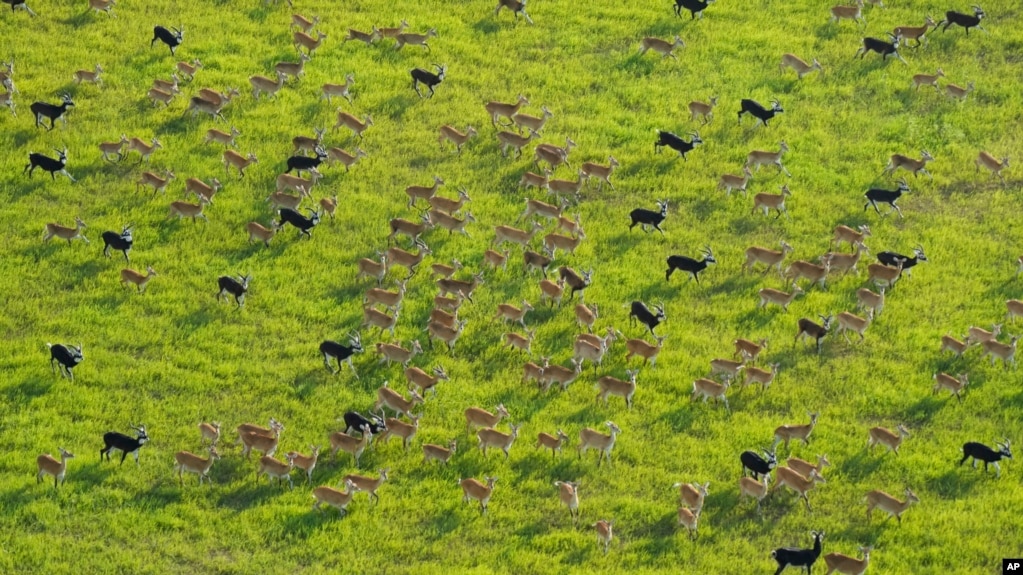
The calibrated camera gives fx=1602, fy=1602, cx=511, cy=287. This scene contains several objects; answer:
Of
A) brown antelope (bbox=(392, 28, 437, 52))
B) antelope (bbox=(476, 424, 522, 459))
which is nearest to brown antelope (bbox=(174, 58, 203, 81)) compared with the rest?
brown antelope (bbox=(392, 28, 437, 52))

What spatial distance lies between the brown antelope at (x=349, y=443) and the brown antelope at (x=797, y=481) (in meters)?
6.67

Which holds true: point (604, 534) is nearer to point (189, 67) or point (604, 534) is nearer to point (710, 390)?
point (710, 390)

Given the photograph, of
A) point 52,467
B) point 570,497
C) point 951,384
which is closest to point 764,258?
point 951,384

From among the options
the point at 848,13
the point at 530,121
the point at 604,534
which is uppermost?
the point at 848,13

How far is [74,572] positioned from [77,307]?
25.7ft

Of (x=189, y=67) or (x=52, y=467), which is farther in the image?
(x=189, y=67)

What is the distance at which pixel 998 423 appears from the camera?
27.4 meters

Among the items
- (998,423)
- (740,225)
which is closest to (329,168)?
(740,225)

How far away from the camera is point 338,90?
37344mm

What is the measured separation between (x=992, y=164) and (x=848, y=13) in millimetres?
Answer: 8190

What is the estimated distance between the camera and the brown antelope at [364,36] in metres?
40.3

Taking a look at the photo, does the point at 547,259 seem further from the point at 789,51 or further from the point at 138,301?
the point at 789,51

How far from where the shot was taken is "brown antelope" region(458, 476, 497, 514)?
25.0m

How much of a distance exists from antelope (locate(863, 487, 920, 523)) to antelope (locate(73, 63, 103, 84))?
2164 cm
